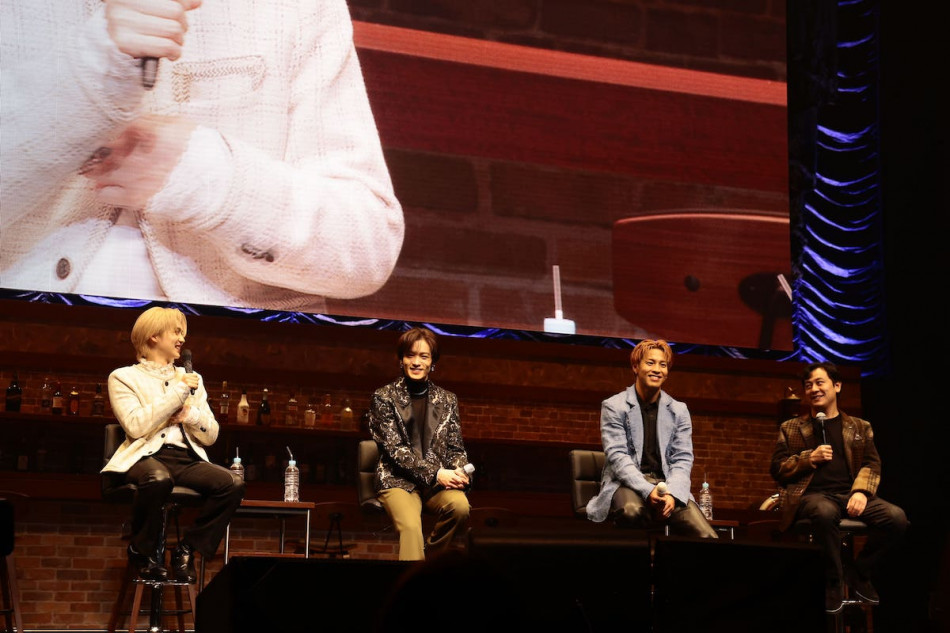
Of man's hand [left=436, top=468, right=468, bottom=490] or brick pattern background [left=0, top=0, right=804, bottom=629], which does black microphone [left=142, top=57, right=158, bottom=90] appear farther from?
man's hand [left=436, top=468, right=468, bottom=490]

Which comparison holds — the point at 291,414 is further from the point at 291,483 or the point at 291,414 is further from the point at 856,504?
the point at 856,504

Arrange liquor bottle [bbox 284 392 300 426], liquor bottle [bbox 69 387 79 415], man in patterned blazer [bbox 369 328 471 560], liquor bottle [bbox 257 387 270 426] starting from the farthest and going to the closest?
liquor bottle [bbox 284 392 300 426]
liquor bottle [bbox 257 387 270 426]
liquor bottle [bbox 69 387 79 415]
man in patterned blazer [bbox 369 328 471 560]

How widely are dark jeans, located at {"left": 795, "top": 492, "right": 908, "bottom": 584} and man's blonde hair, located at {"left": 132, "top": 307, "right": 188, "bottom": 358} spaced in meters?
3.07

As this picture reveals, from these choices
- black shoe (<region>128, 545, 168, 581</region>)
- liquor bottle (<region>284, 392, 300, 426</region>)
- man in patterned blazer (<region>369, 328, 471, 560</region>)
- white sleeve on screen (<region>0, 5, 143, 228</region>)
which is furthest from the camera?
liquor bottle (<region>284, 392, 300, 426</region>)

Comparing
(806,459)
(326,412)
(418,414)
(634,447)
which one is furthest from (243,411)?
(806,459)

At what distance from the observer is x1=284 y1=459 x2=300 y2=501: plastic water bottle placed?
6.40 meters

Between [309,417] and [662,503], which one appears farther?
[309,417]

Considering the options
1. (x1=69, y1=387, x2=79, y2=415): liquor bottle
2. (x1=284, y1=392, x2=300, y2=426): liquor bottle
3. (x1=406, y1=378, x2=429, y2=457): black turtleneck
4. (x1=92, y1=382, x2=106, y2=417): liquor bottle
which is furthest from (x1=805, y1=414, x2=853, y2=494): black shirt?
(x1=69, y1=387, x2=79, y2=415): liquor bottle

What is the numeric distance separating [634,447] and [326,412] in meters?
2.58

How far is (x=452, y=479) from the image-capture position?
4.84 metres

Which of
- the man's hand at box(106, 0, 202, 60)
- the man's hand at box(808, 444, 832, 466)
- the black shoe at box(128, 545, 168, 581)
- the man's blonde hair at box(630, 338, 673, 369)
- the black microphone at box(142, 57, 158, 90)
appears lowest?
the black shoe at box(128, 545, 168, 581)

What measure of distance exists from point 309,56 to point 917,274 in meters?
4.49

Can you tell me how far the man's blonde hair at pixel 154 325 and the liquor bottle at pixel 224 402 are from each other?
2.00 m

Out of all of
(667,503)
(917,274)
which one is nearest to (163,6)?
(667,503)
